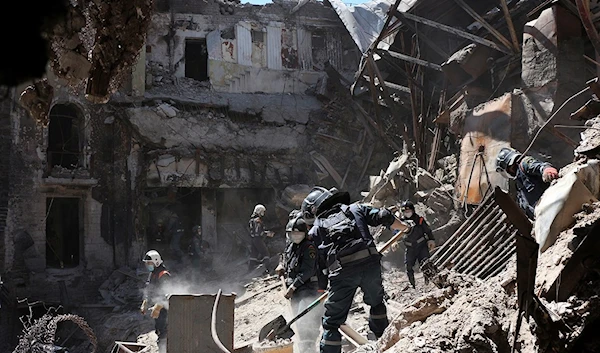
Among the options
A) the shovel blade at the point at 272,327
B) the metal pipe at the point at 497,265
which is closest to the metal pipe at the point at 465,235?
the metal pipe at the point at 497,265

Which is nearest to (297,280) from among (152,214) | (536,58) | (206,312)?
(206,312)

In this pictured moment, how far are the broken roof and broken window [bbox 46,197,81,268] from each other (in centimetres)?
934

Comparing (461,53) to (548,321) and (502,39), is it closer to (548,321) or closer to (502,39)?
(502,39)

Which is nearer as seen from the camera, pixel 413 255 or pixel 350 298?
pixel 350 298

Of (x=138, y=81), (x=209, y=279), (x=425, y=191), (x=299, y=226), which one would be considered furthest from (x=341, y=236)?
(x=138, y=81)

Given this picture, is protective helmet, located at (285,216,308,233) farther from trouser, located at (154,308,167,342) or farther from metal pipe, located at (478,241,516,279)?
trouser, located at (154,308,167,342)

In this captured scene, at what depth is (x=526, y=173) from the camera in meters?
5.04

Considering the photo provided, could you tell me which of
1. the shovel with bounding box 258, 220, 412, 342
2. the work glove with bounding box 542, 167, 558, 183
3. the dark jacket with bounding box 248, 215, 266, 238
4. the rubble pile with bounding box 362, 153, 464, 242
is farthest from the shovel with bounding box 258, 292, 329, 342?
the dark jacket with bounding box 248, 215, 266, 238

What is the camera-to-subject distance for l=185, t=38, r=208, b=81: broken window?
17.8 meters

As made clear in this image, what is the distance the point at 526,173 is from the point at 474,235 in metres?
1.16

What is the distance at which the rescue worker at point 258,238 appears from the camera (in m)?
13.2

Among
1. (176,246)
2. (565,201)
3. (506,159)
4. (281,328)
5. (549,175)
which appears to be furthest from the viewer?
(176,246)

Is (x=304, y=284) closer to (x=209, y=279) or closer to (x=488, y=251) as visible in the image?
(x=488, y=251)

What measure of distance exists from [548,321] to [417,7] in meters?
10.3
